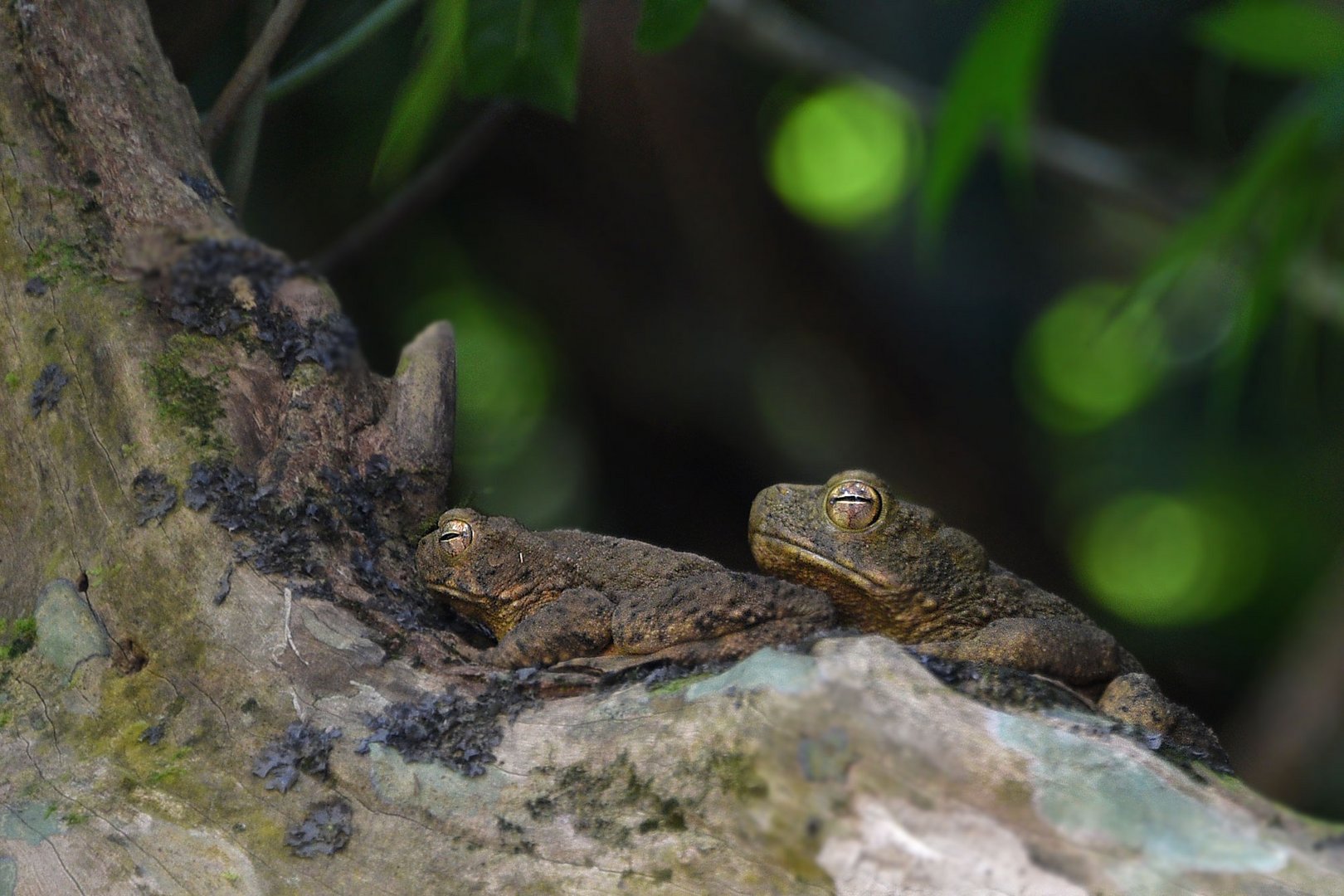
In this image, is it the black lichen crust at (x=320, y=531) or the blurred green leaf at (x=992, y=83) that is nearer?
the black lichen crust at (x=320, y=531)

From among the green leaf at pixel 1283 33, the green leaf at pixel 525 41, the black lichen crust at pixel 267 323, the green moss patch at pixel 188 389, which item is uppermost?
the green leaf at pixel 1283 33

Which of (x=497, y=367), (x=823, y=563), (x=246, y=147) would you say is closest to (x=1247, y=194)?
(x=823, y=563)

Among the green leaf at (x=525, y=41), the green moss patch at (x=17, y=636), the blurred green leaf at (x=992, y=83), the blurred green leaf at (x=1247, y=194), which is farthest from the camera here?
the blurred green leaf at (x=1247, y=194)

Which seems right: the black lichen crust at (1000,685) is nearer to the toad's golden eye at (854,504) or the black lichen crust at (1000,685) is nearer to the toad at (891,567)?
the toad at (891,567)

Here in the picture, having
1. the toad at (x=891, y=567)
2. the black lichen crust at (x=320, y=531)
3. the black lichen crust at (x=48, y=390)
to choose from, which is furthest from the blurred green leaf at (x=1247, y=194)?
the black lichen crust at (x=48, y=390)

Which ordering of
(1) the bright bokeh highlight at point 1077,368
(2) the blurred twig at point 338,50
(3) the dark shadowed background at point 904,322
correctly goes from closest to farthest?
1. (2) the blurred twig at point 338,50
2. (3) the dark shadowed background at point 904,322
3. (1) the bright bokeh highlight at point 1077,368

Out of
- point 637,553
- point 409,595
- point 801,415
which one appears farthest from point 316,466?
point 801,415

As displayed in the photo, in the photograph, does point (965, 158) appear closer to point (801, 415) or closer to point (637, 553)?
point (637, 553)
